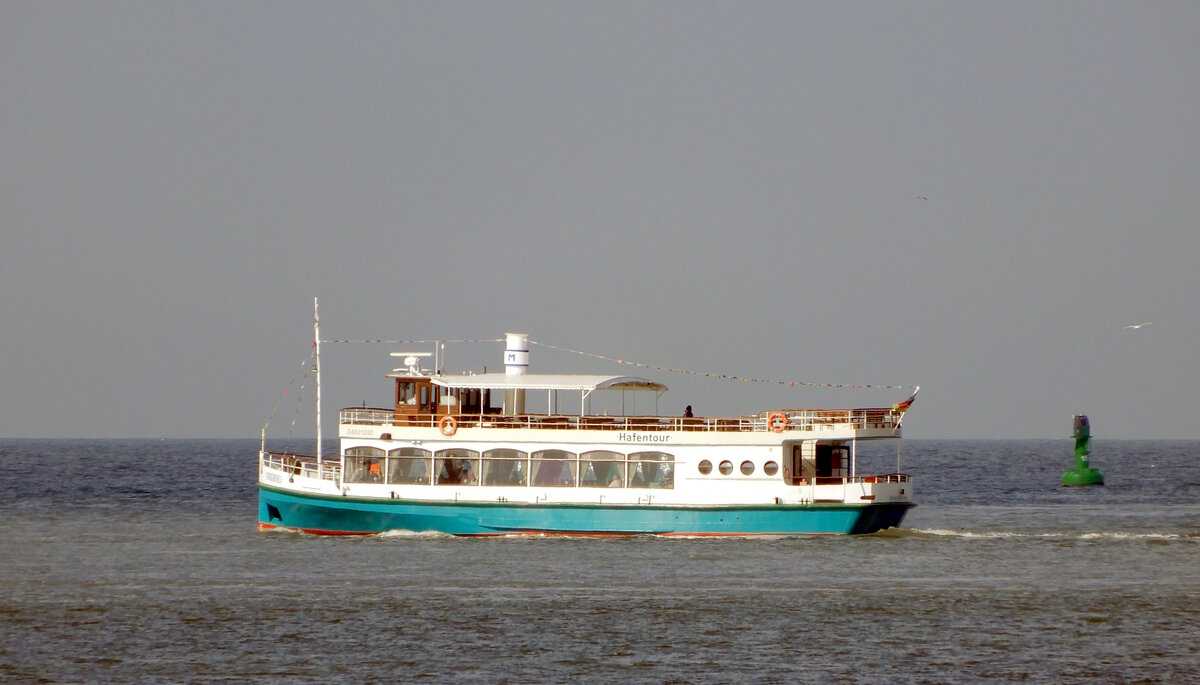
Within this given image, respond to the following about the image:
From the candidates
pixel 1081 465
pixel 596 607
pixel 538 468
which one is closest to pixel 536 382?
pixel 538 468

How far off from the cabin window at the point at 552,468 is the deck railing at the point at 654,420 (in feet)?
2.95

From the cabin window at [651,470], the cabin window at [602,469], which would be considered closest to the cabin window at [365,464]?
the cabin window at [602,469]

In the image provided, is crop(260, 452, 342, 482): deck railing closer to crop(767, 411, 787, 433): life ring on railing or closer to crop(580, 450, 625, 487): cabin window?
crop(580, 450, 625, 487): cabin window

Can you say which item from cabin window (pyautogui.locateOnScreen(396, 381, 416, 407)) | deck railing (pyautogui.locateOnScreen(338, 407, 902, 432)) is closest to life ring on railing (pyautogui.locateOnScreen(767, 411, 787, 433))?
deck railing (pyautogui.locateOnScreen(338, 407, 902, 432))

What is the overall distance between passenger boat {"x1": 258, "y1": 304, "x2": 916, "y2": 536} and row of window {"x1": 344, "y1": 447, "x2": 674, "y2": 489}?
3 cm

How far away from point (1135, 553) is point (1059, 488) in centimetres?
5342

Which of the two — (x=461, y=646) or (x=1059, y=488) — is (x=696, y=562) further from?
(x=1059, y=488)

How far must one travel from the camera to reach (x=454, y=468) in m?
48.9

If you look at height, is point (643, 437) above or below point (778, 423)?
below

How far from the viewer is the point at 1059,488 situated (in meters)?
99.8

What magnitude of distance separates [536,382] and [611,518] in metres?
5.13

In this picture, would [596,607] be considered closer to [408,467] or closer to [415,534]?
[415,534]

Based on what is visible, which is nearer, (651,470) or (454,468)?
(651,470)

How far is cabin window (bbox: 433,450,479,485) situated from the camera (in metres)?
48.9
